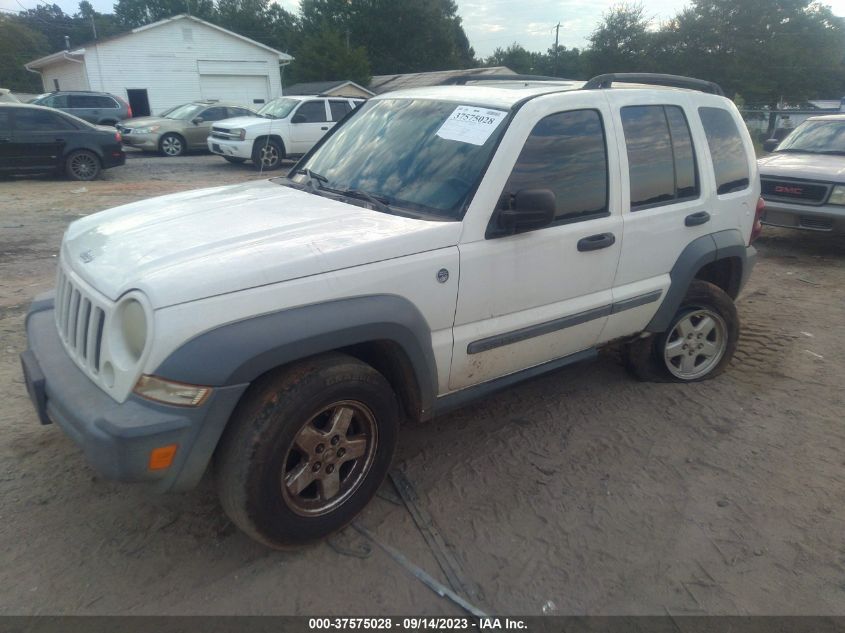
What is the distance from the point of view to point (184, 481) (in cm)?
235

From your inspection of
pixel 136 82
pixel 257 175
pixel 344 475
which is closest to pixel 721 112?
pixel 344 475

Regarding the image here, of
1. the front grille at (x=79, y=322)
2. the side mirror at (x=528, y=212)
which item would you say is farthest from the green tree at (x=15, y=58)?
the side mirror at (x=528, y=212)

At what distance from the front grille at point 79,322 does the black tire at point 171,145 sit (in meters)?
16.3

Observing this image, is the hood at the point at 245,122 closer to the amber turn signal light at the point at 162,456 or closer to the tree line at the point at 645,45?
the amber turn signal light at the point at 162,456

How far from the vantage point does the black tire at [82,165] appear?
12.5m

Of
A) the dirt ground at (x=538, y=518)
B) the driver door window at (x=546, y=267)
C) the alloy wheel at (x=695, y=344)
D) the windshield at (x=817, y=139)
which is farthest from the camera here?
the windshield at (x=817, y=139)

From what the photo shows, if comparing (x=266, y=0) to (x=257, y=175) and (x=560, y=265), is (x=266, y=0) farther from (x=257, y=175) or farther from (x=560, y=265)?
(x=560, y=265)

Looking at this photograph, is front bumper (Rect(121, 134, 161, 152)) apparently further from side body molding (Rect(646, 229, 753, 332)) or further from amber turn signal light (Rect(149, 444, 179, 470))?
amber turn signal light (Rect(149, 444, 179, 470))

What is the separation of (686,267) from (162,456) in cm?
318

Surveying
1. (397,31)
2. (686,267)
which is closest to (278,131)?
(686,267)

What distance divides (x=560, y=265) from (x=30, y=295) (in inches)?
189

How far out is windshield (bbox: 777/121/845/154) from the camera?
8.69 metres

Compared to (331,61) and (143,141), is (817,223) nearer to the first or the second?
(143,141)

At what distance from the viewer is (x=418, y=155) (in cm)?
329
